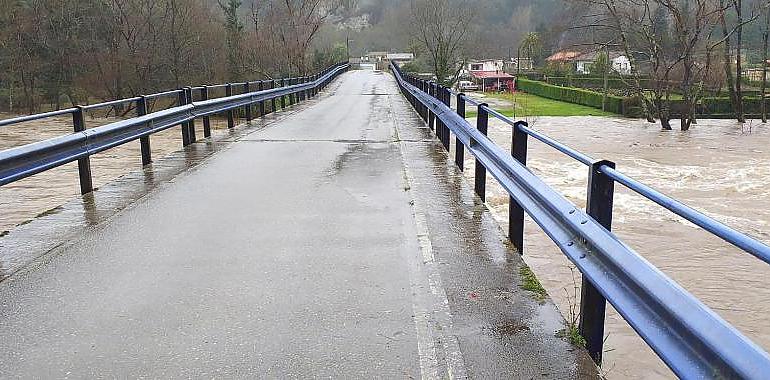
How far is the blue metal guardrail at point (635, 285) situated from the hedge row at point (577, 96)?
39444 mm

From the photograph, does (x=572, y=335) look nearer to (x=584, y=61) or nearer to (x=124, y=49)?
(x=124, y=49)

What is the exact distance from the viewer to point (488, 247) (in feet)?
19.7

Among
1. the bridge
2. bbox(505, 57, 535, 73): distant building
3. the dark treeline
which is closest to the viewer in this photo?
the bridge

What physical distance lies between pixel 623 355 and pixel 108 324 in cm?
441

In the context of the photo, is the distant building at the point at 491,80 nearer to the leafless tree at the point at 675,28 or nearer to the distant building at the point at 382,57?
the distant building at the point at 382,57

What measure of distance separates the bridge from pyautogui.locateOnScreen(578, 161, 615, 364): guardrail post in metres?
0.01

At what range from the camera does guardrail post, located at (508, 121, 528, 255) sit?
586 centimetres

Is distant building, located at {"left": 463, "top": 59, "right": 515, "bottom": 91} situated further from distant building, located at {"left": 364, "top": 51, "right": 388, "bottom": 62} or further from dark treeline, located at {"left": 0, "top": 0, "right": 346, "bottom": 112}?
distant building, located at {"left": 364, "top": 51, "right": 388, "bottom": 62}

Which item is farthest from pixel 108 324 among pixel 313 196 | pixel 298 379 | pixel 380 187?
pixel 380 187

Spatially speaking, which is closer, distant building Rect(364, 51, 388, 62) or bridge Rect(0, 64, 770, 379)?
bridge Rect(0, 64, 770, 379)

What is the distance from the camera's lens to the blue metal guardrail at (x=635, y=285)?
2305mm

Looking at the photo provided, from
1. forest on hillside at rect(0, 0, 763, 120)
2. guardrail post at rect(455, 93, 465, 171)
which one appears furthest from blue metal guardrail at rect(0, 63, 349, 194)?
forest on hillside at rect(0, 0, 763, 120)

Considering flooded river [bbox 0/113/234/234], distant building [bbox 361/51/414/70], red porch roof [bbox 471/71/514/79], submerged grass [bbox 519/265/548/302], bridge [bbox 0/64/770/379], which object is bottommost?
red porch roof [bbox 471/71/514/79]

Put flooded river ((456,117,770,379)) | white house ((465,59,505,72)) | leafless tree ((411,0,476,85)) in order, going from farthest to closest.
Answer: white house ((465,59,505,72)) < leafless tree ((411,0,476,85)) < flooded river ((456,117,770,379))
